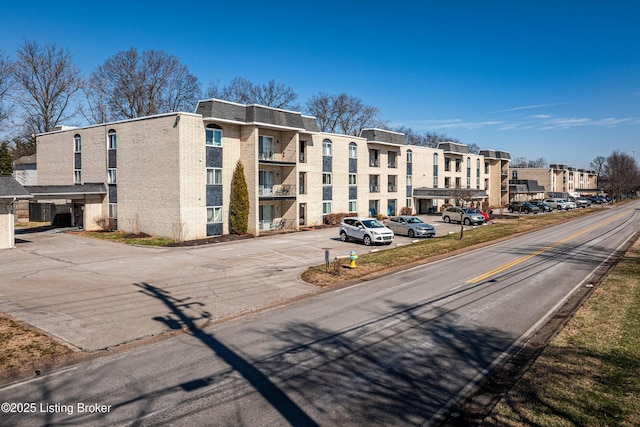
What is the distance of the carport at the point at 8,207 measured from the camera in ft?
83.3

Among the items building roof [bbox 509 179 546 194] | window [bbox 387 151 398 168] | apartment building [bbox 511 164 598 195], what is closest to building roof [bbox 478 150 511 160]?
building roof [bbox 509 179 546 194]

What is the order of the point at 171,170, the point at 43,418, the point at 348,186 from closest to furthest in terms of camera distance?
the point at 43,418, the point at 171,170, the point at 348,186

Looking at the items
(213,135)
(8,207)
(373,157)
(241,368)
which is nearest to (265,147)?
(213,135)

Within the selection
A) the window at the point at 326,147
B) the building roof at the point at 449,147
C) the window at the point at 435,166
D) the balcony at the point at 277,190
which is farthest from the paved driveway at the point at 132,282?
the building roof at the point at 449,147

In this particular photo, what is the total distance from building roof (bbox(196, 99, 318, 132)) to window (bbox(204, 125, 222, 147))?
3.25 feet

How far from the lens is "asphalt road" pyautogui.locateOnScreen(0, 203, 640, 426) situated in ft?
23.4

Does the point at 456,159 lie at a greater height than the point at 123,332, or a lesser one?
greater

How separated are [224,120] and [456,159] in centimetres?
4195

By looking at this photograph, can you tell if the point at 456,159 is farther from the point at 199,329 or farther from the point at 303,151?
the point at 199,329

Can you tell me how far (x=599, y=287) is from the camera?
15.6 metres

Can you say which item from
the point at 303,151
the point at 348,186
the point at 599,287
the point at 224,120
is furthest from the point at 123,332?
the point at 348,186

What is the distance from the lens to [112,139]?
3525cm

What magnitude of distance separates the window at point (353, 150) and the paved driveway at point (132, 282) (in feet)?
58.0

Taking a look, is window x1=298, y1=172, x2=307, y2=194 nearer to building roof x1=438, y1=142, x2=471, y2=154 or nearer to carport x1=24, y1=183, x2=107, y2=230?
carport x1=24, y1=183, x2=107, y2=230
